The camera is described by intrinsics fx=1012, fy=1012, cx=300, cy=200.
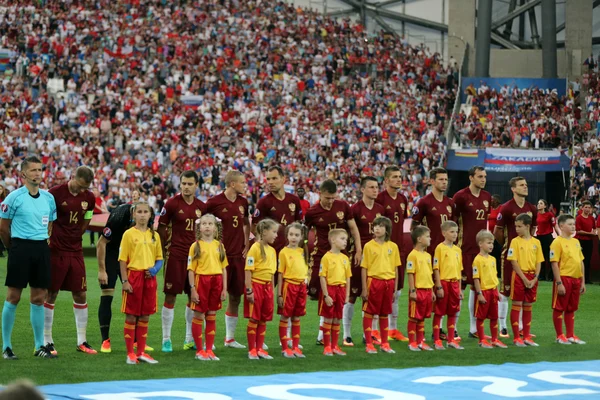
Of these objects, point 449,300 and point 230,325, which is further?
point 449,300


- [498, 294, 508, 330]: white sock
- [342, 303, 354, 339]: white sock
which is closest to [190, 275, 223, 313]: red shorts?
[342, 303, 354, 339]: white sock

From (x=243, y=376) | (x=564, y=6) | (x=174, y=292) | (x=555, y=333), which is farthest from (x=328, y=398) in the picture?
(x=564, y=6)

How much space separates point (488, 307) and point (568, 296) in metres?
1.04

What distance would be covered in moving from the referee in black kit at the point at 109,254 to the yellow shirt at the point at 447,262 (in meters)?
3.41

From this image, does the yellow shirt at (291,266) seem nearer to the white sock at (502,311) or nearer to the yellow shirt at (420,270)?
the yellow shirt at (420,270)

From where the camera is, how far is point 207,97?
125ft

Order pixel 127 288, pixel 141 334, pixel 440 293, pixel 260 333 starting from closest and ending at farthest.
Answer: pixel 127 288, pixel 141 334, pixel 260 333, pixel 440 293

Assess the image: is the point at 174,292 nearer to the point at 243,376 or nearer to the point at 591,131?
the point at 243,376

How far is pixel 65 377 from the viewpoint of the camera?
9.08m

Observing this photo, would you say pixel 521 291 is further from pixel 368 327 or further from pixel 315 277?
pixel 315 277

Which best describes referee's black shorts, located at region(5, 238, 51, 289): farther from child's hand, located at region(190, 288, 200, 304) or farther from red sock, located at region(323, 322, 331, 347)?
red sock, located at region(323, 322, 331, 347)

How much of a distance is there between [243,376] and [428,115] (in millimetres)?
30302

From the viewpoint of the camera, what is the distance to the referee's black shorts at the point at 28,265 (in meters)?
9.95

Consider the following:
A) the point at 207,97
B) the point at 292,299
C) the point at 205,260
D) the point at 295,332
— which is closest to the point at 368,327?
the point at 295,332
